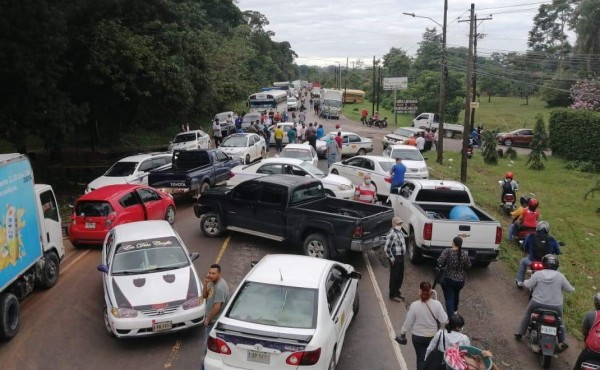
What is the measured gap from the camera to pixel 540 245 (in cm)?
1010

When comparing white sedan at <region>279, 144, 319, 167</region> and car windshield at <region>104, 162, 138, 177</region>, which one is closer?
car windshield at <region>104, 162, 138, 177</region>

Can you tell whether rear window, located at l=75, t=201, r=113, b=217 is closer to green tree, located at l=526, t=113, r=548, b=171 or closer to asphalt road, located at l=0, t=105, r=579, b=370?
asphalt road, located at l=0, t=105, r=579, b=370

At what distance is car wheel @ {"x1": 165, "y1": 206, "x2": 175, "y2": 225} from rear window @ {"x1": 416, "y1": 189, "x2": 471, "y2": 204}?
293 inches

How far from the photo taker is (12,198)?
8.96 meters

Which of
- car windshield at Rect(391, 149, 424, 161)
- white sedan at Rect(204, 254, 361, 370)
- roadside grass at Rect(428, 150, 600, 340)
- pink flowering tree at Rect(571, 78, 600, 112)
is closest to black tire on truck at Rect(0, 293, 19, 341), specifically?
white sedan at Rect(204, 254, 361, 370)

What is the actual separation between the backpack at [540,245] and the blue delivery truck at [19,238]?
946cm

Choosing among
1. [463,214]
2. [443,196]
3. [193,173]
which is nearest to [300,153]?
[193,173]

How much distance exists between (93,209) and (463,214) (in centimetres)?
910

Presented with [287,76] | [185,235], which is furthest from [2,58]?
[287,76]

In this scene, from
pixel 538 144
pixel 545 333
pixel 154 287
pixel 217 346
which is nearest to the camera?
pixel 217 346

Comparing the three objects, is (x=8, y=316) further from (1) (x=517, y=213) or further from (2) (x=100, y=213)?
(1) (x=517, y=213)

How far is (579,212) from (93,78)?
1982 cm

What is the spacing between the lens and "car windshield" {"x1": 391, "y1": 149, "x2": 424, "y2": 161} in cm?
2164

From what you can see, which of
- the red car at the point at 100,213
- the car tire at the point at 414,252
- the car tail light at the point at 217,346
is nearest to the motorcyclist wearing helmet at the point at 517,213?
the car tire at the point at 414,252
